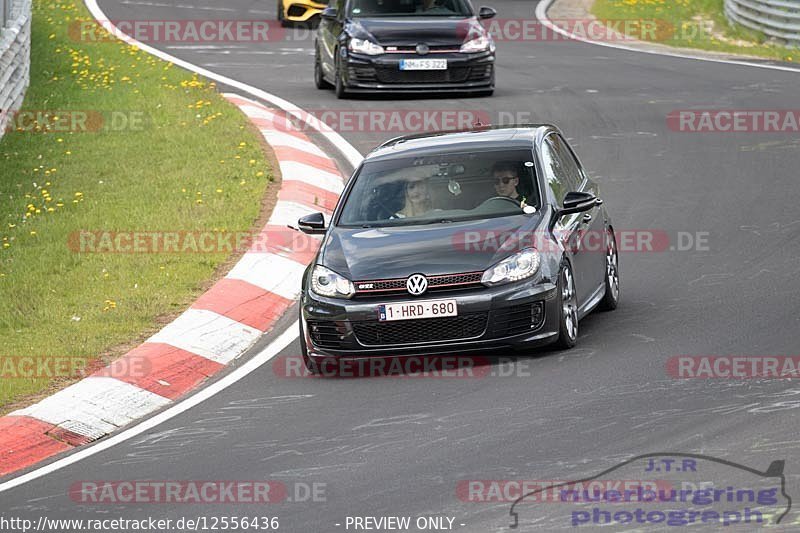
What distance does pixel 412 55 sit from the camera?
22000 mm

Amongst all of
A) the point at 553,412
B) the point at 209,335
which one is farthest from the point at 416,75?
the point at 553,412

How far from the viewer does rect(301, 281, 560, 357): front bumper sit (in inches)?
407

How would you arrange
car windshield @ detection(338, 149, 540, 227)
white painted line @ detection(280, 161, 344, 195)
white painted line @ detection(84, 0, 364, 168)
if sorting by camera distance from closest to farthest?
car windshield @ detection(338, 149, 540, 227) < white painted line @ detection(280, 161, 344, 195) < white painted line @ detection(84, 0, 364, 168)

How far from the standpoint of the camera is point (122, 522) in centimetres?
779

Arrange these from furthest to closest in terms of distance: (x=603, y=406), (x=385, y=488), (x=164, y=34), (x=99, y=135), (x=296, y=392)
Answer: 1. (x=164, y=34)
2. (x=99, y=135)
3. (x=296, y=392)
4. (x=603, y=406)
5. (x=385, y=488)

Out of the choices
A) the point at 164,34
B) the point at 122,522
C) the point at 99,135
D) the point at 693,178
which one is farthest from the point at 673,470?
the point at 164,34

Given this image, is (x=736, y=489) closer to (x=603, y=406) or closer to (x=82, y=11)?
(x=603, y=406)

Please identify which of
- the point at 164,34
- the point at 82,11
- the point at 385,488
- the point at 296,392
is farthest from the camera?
the point at 82,11

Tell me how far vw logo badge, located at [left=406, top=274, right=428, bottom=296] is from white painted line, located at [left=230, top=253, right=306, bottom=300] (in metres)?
2.88

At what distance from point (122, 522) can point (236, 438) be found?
1.56 metres

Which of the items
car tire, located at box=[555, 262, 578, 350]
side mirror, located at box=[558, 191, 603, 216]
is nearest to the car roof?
side mirror, located at box=[558, 191, 603, 216]

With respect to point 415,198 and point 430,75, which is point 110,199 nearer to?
point 415,198

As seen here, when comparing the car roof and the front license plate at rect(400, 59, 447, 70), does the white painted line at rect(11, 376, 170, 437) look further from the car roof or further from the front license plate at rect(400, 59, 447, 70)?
the front license plate at rect(400, 59, 447, 70)

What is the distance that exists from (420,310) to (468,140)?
80.7 inches
